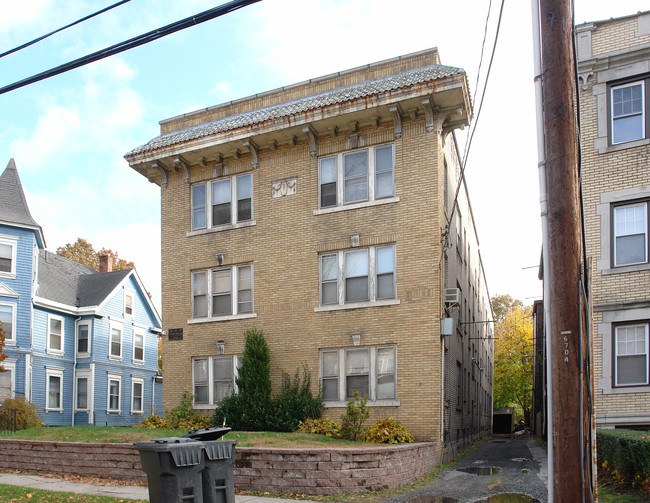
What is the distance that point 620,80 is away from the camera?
1614 centimetres

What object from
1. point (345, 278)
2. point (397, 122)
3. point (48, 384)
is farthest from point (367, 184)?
point (48, 384)

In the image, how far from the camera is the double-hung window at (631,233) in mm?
15438

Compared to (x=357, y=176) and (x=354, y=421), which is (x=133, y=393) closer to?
(x=357, y=176)

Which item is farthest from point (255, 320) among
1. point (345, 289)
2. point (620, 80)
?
point (620, 80)

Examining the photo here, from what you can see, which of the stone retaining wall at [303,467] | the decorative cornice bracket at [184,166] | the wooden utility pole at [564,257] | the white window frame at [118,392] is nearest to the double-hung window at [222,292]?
the decorative cornice bracket at [184,166]

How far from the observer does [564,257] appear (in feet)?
22.1

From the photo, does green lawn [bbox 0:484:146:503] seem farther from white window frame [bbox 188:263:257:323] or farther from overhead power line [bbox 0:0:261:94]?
white window frame [bbox 188:263:257:323]

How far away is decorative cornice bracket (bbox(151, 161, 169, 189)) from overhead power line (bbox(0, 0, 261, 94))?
37.2ft

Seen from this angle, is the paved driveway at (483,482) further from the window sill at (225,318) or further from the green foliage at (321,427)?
the window sill at (225,318)

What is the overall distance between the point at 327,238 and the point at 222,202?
415 centimetres

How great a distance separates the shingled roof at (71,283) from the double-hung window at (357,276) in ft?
62.2

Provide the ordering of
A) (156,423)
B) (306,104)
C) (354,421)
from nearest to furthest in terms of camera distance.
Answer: (354,421) < (306,104) < (156,423)

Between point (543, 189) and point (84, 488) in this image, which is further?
point (84, 488)

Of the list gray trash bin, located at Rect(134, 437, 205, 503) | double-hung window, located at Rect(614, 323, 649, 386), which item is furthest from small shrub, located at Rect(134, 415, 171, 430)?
double-hung window, located at Rect(614, 323, 649, 386)
